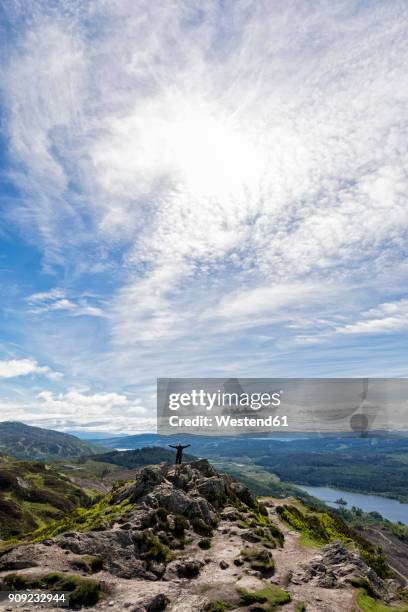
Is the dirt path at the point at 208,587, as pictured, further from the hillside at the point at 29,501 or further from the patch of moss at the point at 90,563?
the hillside at the point at 29,501

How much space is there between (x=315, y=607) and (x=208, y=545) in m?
15.8

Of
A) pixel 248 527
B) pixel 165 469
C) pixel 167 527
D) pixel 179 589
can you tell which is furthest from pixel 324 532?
pixel 179 589

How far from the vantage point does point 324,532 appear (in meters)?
67.3

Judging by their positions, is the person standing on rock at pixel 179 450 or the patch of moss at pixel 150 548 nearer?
the patch of moss at pixel 150 548

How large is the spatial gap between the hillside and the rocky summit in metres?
99.7

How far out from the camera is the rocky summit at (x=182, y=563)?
31.5m

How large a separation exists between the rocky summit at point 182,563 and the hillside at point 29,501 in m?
99.7

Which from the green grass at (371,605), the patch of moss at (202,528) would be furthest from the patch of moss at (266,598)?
the patch of moss at (202,528)

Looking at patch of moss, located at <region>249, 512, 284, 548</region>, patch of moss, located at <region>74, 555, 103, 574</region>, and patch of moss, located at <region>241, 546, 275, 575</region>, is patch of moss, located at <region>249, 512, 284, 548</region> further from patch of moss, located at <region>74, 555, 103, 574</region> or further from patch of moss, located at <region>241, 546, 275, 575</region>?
patch of moss, located at <region>74, 555, 103, 574</region>

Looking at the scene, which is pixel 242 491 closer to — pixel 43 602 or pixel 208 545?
pixel 208 545

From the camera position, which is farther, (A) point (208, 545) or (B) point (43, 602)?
(A) point (208, 545)

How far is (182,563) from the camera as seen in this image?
39.6 meters

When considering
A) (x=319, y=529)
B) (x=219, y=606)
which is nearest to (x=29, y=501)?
(x=319, y=529)

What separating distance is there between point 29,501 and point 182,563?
154 meters
